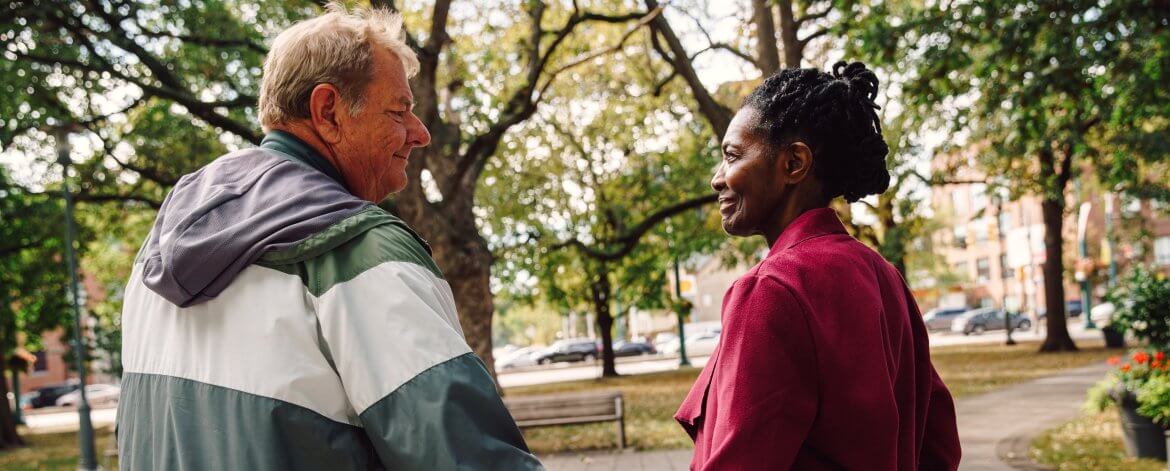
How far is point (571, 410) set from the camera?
1205cm

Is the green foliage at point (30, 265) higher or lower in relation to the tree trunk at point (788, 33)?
lower

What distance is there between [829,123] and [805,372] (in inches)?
23.3

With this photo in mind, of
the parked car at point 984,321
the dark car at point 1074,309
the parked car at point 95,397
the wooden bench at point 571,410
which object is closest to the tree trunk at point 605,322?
the wooden bench at point 571,410

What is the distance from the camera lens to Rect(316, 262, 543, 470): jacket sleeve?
1.33 metres

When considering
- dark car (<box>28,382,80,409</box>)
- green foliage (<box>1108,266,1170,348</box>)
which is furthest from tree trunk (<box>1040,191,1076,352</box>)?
dark car (<box>28,382,80,409</box>)

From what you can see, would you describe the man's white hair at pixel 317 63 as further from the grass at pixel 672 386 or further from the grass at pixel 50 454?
the grass at pixel 50 454

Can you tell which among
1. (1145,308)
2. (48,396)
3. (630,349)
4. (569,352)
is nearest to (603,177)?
(1145,308)

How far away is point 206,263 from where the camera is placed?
56.6 inches

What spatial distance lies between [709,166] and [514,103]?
7077mm

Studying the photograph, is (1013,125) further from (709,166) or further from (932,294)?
(932,294)

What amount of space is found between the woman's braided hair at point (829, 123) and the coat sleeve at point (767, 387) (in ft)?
1.35

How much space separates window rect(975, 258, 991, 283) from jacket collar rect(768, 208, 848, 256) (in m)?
81.9

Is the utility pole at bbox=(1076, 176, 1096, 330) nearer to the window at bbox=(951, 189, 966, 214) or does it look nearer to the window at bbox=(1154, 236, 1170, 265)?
the window at bbox=(1154, 236, 1170, 265)

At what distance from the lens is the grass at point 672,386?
1274 cm
